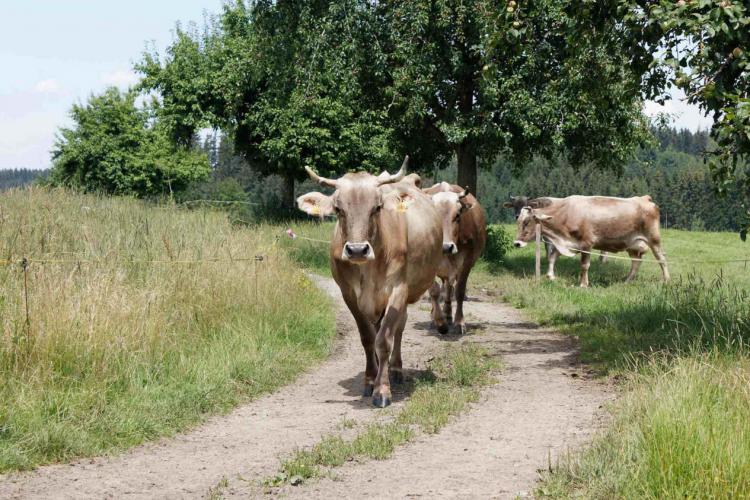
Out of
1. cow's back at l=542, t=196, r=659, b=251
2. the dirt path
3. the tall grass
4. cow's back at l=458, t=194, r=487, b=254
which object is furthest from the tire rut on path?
cow's back at l=542, t=196, r=659, b=251

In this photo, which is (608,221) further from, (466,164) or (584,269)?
(466,164)

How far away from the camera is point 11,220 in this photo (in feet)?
32.7

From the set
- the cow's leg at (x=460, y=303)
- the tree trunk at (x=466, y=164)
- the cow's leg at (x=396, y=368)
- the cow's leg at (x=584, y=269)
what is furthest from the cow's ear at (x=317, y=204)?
the tree trunk at (x=466, y=164)

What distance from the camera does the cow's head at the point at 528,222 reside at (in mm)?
19703

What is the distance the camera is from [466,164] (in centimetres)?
2275

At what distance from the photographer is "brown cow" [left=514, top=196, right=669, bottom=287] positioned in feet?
63.4

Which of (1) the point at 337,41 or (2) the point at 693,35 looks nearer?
(2) the point at 693,35

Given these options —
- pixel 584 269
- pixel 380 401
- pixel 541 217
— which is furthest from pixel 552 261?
pixel 380 401

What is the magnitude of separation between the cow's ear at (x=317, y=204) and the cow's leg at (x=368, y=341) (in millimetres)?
944

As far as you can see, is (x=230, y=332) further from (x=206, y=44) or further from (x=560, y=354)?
(x=206, y=44)

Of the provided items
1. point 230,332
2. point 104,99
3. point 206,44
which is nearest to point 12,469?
point 230,332

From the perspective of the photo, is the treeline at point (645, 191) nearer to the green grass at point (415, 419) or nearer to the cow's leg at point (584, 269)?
the cow's leg at point (584, 269)

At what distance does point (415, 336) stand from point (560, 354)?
90.2 inches

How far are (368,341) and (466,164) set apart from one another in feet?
48.9
